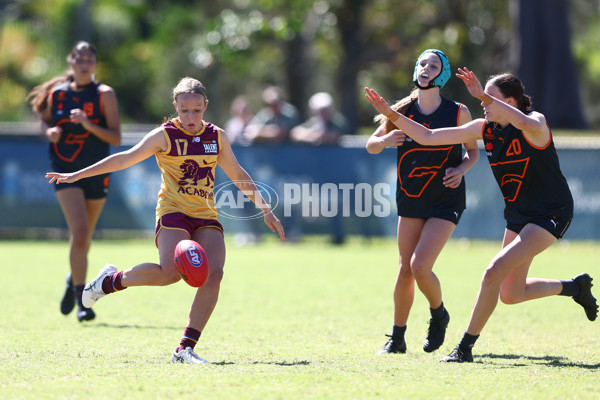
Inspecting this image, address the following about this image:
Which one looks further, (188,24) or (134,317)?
(188,24)

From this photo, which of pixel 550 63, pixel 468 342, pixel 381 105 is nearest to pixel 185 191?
pixel 381 105

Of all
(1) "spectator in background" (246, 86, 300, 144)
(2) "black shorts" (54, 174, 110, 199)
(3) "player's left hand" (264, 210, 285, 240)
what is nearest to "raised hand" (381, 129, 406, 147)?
(3) "player's left hand" (264, 210, 285, 240)

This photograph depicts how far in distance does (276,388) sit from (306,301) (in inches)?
190

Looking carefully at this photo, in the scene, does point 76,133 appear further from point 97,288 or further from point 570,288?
point 570,288

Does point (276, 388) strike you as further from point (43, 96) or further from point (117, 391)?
point (43, 96)

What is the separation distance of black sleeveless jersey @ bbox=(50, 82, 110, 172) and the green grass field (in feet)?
5.05

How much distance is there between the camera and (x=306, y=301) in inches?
410

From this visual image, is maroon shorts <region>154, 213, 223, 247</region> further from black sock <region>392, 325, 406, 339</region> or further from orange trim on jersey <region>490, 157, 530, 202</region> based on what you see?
orange trim on jersey <region>490, 157, 530, 202</region>

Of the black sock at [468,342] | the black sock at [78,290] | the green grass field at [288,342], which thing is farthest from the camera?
the black sock at [78,290]

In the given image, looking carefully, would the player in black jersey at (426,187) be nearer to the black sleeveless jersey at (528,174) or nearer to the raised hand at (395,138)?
the raised hand at (395,138)

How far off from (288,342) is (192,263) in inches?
65.9

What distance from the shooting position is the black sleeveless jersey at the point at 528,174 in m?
6.70

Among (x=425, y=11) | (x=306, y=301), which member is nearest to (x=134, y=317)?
(x=306, y=301)

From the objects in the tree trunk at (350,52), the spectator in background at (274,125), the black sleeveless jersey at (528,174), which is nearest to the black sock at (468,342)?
the black sleeveless jersey at (528,174)
